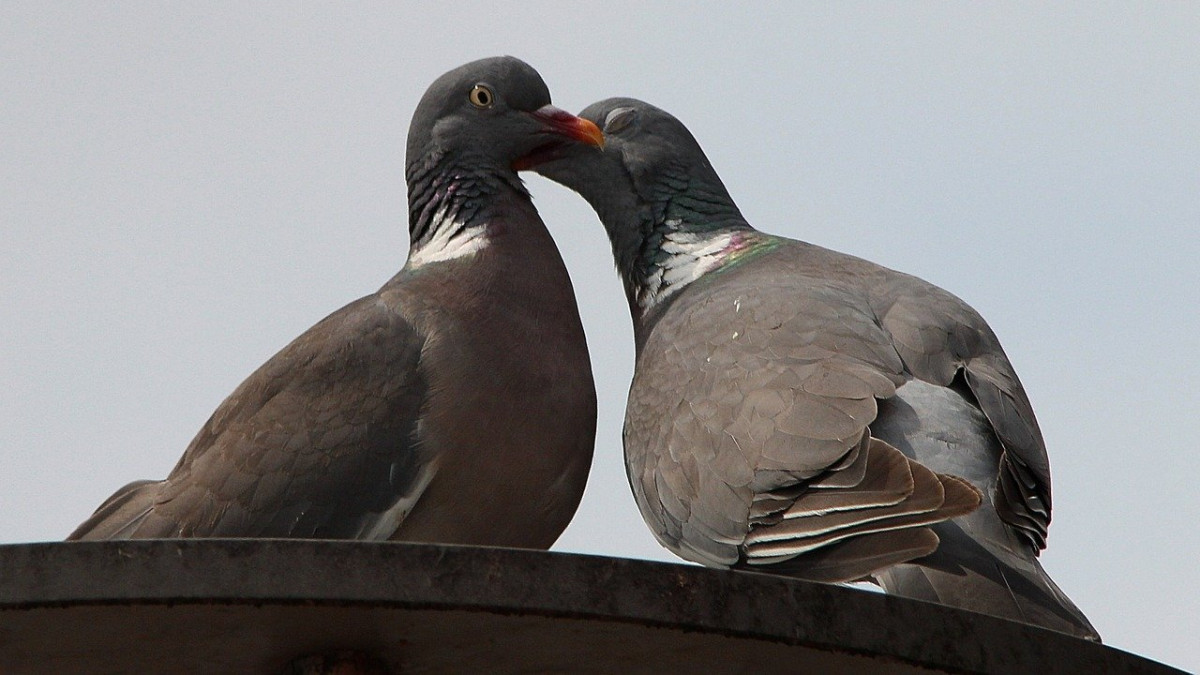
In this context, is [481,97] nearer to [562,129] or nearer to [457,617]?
[562,129]

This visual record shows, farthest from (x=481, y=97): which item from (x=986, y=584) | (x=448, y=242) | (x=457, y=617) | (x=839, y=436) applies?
(x=457, y=617)

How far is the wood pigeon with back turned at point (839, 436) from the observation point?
3994mm

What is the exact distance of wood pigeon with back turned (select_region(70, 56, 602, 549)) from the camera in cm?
484

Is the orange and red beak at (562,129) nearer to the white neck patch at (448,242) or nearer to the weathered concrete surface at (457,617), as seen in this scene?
the white neck patch at (448,242)

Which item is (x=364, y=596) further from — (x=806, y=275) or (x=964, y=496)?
(x=806, y=275)

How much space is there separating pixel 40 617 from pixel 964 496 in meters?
2.12

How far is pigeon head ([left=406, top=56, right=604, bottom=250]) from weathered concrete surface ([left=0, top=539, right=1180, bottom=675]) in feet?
9.80

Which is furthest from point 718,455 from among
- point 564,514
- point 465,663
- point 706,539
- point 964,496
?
point 465,663

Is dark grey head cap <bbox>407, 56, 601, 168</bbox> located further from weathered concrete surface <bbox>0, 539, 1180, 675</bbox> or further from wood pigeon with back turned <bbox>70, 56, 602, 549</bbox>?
weathered concrete surface <bbox>0, 539, 1180, 675</bbox>

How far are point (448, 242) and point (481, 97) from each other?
55 centimetres

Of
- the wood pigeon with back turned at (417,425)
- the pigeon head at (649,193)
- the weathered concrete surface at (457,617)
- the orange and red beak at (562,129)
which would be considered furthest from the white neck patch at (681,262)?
the weathered concrete surface at (457,617)

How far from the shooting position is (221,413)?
5.21m

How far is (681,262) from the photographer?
6137 millimetres

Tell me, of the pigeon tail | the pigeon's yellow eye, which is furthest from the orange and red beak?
the pigeon tail
